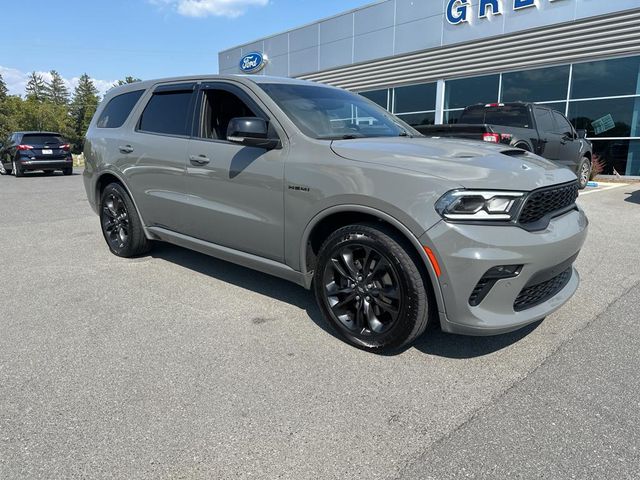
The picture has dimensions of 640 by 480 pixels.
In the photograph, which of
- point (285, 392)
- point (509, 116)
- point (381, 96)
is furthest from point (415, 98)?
point (285, 392)

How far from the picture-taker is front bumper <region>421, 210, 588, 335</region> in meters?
2.56

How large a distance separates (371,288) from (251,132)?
134 centimetres

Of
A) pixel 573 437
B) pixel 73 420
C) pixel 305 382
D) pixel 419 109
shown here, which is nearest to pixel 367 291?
pixel 305 382

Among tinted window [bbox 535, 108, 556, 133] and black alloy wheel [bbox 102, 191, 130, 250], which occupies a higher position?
tinted window [bbox 535, 108, 556, 133]

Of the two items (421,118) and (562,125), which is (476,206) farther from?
(421,118)

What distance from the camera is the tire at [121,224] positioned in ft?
16.2

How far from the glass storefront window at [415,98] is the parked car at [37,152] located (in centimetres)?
1303

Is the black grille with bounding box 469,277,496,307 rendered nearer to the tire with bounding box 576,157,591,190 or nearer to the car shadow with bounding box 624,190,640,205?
the car shadow with bounding box 624,190,640,205

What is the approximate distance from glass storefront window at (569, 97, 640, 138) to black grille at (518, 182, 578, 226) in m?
13.5

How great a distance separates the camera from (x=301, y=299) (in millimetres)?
4023

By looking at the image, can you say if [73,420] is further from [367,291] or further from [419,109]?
[419,109]

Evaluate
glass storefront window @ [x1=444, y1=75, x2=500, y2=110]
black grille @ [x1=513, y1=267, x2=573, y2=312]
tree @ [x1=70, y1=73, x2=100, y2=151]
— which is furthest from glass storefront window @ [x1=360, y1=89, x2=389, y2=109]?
tree @ [x1=70, y1=73, x2=100, y2=151]

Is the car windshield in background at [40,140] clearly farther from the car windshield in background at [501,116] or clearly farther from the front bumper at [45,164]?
the car windshield in background at [501,116]

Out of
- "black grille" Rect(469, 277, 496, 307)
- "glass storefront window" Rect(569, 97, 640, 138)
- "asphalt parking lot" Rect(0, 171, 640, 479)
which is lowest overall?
"asphalt parking lot" Rect(0, 171, 640, 479)
